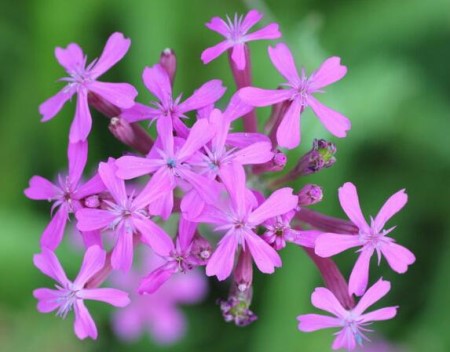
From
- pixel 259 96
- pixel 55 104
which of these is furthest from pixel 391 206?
pixel 55 104

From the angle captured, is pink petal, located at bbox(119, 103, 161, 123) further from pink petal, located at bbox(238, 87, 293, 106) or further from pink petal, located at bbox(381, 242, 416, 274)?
pink petal, located at bbox(381, 242, 416, 274)

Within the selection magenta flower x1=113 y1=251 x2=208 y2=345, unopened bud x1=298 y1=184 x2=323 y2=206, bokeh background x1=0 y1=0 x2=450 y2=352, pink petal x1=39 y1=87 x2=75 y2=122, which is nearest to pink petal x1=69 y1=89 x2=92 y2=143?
pink petal x1=39 y1=87 x2=75 y2=122

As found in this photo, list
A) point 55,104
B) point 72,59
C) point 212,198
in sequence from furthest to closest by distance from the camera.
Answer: point 72,59
point 55,104
point 212,198

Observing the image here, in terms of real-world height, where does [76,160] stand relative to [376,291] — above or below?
above

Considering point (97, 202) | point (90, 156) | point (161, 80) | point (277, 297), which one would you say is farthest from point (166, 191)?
point (90, 156)

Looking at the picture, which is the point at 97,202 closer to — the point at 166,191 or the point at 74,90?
the point at 166,191

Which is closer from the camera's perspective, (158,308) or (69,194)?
(69,194)

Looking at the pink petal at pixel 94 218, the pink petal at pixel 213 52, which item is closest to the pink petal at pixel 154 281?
the pink petal at pixel 94 218

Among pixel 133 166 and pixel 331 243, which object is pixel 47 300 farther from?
pixel 331 243
